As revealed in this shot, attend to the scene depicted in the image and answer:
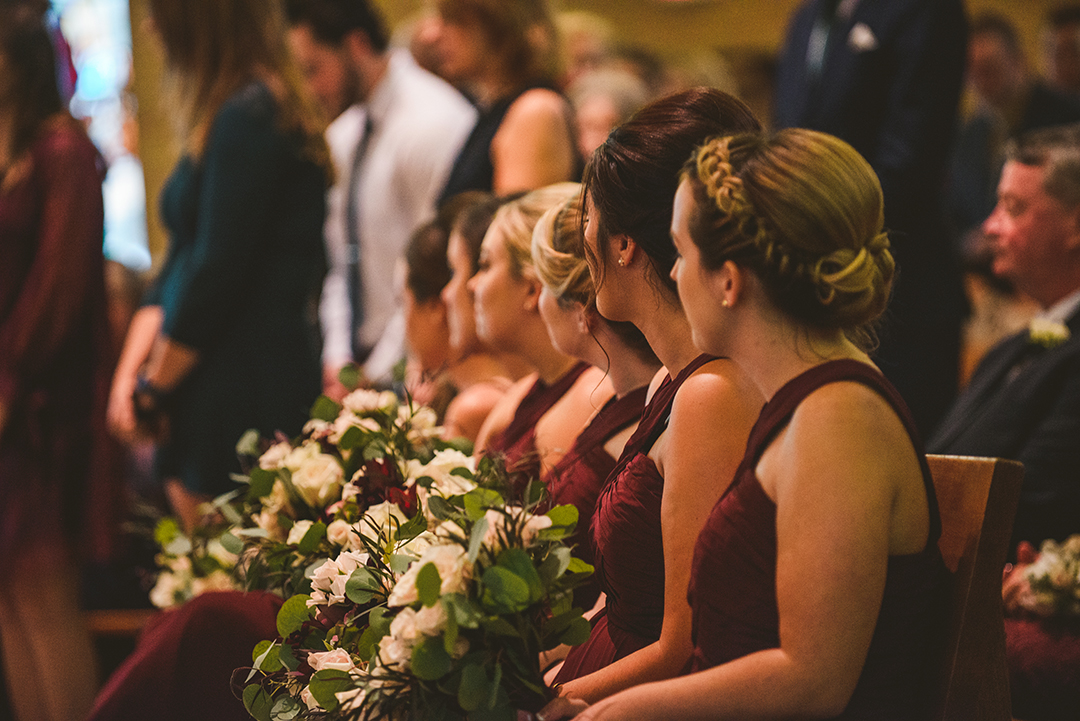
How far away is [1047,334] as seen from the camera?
280 centimetres

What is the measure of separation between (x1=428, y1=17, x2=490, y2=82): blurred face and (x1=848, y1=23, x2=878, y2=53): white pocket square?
109 cm

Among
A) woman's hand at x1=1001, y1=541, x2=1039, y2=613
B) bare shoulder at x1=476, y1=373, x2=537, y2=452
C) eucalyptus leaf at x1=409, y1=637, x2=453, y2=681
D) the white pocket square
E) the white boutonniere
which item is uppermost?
the white pocket square

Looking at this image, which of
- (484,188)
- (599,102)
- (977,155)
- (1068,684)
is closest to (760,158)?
(1068,684)

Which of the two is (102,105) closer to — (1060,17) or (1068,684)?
(1060,17)

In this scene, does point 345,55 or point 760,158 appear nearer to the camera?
point 760,158

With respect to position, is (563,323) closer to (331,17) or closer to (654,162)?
(654,162)

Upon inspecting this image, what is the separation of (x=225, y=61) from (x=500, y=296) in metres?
1.23

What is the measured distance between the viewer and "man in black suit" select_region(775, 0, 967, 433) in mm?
3055

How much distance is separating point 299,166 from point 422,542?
1.91m

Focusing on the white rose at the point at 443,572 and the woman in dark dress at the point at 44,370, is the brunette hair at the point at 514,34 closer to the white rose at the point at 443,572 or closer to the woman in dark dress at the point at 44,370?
the woman in dark dress at the point at 44,370

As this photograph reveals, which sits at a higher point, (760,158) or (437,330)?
(760,158)

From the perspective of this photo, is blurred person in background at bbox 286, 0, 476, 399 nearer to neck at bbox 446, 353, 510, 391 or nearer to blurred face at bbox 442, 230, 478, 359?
neck at bbox 446, 353, 510, 391

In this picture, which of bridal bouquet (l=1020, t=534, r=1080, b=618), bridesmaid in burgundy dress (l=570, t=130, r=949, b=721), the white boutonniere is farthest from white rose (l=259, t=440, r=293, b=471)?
the white boutonniere

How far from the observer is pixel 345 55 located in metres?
4.12
